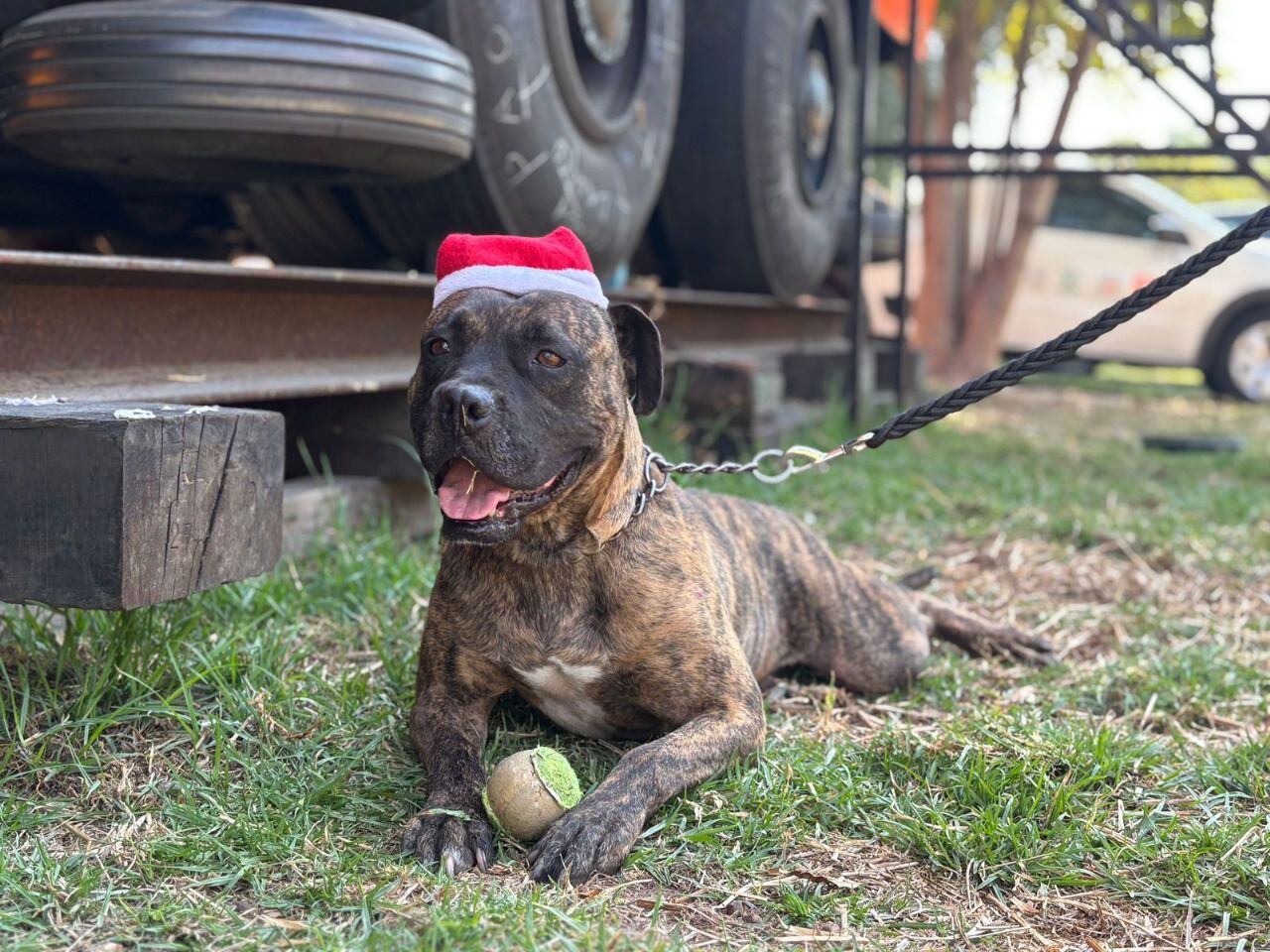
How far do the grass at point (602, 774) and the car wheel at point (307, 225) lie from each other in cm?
141

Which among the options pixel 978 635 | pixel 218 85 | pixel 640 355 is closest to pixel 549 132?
pixel 218 85

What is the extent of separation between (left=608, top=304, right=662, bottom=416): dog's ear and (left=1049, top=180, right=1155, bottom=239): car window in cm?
1174

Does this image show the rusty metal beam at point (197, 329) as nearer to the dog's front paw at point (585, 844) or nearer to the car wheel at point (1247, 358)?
the dog's front paw at point (585, 844)

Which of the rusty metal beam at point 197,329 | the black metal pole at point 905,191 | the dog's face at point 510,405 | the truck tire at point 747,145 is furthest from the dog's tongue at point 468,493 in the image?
the black metal pole at point 905,191

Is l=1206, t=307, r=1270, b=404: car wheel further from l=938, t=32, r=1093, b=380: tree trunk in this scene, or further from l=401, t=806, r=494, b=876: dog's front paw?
l=401, t=806, r=494, b=876: dog's front paw

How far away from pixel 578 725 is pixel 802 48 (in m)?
5.12

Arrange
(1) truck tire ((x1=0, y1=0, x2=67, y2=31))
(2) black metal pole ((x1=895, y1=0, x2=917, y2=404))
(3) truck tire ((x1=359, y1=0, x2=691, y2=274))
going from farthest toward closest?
(2) black metal pole ((x1=895, y1=0, x2=917, y2=404)) < (3) truck tire ((x1=359, y1=0, x2=691, y2=274)) < (1) truck tire ((x1=0, y1=0, x2=67, y2=31))

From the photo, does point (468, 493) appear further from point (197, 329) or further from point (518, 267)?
point (197, 329)

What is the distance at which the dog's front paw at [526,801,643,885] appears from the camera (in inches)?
87.6

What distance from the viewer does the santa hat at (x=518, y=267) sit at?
2633mm

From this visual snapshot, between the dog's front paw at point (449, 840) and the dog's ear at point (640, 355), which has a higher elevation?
the dog's ear at point (640, 355)

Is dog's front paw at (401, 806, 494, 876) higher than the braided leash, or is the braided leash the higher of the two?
the braided leash

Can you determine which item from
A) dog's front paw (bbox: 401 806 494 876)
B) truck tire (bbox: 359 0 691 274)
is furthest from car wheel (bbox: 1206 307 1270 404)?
dog's front paw (bbox: 401 806 494 876)

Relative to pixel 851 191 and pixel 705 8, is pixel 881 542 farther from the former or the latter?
pixel 851 191
